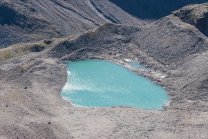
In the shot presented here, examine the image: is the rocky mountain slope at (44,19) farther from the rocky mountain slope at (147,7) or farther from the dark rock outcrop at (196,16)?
the dark rock outcrop at (196,16)

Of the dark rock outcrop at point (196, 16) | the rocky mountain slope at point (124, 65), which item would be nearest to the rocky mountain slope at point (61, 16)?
the rocky mountain slope at point (124, 65)

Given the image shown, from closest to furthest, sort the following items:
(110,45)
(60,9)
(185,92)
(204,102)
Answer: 1. (204,102)
2. (185,92)
3. (110,45)
4. (60,9)

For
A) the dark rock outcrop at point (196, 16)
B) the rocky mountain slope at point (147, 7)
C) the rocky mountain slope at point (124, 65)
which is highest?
the rocky mountain slope at point (147, 7)

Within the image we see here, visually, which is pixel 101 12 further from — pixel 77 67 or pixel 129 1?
pixel 77 67

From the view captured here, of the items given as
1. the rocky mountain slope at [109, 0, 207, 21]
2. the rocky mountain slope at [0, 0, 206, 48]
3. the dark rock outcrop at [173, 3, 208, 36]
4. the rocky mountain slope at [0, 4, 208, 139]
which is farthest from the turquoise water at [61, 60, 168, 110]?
the rocky mountain slope at [109, 0, 207, 21]

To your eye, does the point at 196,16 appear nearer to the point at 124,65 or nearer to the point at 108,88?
the point at 124,65

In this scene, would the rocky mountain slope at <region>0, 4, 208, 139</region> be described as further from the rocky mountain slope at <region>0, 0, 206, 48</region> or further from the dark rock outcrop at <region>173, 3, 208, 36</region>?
the rocky mountain slope at <region>0, 0, 206, 48</region>

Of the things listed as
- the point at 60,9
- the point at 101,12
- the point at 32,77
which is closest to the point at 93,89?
the point at 32,77

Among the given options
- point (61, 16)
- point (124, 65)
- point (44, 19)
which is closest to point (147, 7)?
point (61, 16)
